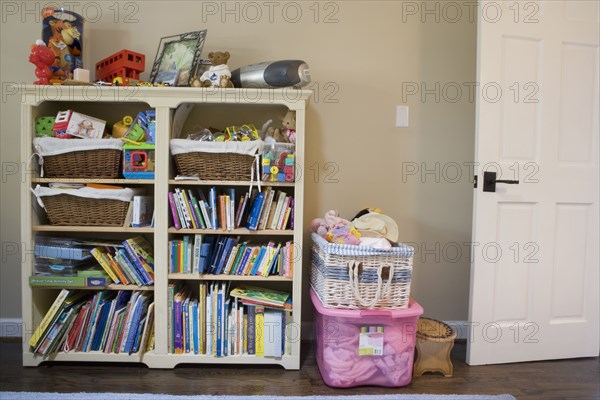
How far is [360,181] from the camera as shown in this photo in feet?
6.75

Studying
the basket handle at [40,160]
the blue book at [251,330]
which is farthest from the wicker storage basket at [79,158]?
the blue book at [251,330]

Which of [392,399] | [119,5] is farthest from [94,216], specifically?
[392,399]

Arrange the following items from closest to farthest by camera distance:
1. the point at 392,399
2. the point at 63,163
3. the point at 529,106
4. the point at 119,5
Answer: the point at 392,399 → the point at 63,163 → the point at 529,106 → the point at 119,5

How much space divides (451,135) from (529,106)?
382 mm

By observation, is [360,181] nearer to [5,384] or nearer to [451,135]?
[451,135]

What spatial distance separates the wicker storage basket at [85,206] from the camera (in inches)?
66.0

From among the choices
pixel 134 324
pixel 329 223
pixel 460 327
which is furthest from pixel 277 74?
pixel 460 327

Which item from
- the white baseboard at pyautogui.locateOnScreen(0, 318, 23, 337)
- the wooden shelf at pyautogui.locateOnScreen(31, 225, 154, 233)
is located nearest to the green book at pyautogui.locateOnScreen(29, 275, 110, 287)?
the wooden shelf at pyautogui.locateOnScreen(31, 225, 154, 233)

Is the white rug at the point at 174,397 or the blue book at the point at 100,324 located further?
the blue book at the point at 100,324

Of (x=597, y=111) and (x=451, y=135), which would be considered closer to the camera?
(x=597, y=111)

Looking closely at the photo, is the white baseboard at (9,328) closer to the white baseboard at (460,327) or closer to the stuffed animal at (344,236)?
the stuffed animal at (344,236)

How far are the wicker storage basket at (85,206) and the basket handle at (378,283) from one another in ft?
3.37

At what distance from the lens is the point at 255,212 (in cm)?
170

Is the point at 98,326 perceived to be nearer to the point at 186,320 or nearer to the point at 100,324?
the point at 100,324
